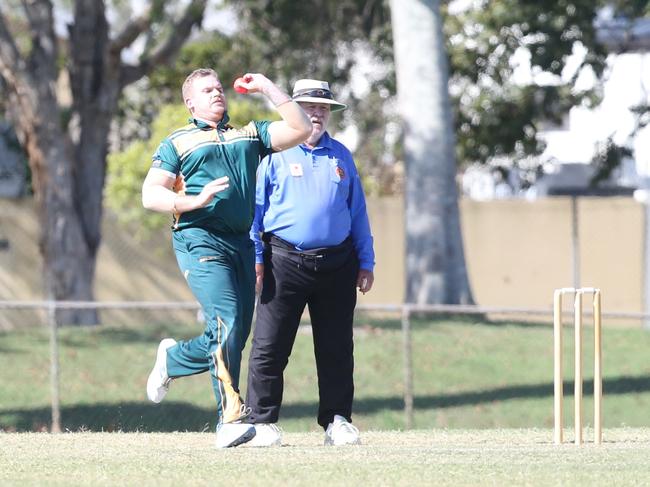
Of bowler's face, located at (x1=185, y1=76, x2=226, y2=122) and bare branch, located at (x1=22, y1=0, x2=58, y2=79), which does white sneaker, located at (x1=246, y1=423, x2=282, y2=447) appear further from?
bare branch, located at (x1=22, y1=0, x2=58, y2=79)

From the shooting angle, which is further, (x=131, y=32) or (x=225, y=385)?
(x=131, y=32)

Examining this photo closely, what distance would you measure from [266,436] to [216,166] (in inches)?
61.2

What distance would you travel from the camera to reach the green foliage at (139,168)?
2434 centimetres

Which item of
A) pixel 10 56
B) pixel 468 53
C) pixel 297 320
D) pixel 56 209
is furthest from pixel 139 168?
pixel 297 320

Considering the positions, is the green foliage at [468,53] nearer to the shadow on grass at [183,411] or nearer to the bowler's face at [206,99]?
the shadow on grass at [183,411]

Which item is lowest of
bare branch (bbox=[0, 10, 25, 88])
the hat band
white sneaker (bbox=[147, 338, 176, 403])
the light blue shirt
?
white sneaker (bbox=[147, 338, 176, 403])

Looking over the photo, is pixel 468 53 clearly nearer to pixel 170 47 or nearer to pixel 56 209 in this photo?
pixel 170 47

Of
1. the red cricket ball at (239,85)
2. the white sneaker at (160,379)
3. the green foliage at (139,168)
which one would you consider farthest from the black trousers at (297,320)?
the green foliage at (139,168)

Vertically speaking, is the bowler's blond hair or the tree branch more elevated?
the tree branch

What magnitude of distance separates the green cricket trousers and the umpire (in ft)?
1.36

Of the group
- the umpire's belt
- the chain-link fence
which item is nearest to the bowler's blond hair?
the umpire's belt

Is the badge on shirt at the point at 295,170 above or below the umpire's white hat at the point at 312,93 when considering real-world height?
below

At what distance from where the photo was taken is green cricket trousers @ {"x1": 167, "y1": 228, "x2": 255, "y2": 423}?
Result: 823 centimetres

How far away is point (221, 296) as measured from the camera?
823 centimetres
